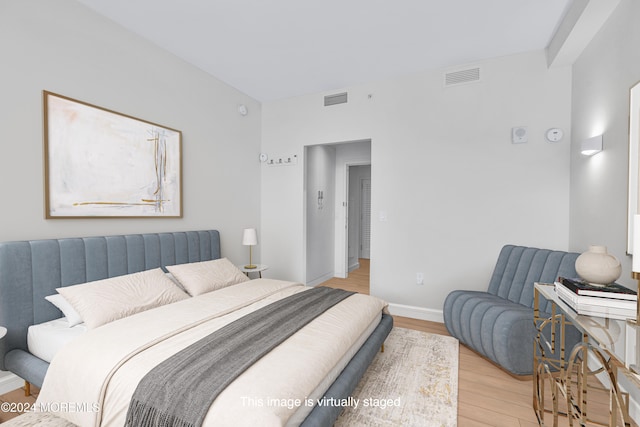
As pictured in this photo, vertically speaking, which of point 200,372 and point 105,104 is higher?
point 105,104

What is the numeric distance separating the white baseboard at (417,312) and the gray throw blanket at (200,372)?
A: 85.3 inches

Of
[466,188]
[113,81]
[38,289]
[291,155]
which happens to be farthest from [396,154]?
[38,289]

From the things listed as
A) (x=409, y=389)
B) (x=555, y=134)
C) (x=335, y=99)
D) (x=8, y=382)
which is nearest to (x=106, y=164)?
(x=8, y=382)

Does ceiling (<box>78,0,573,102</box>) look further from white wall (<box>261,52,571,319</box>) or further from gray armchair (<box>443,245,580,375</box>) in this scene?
gray armchair (<box>443,245,580,375</box>)

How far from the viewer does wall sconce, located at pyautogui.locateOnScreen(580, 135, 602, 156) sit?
7.48 ft

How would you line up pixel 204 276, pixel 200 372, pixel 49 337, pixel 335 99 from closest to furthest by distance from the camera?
pixel 200 372
pixel 49 337
pixel 204 276
pixel 335 99

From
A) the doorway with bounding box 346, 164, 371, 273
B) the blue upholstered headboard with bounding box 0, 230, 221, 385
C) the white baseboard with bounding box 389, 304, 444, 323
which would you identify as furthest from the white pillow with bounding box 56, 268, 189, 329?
the doorway with bounding box 346, 164, 371, 273

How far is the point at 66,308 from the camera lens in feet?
6.58

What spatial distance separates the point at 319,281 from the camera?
5059mm

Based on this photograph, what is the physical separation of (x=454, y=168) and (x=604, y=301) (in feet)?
7.45

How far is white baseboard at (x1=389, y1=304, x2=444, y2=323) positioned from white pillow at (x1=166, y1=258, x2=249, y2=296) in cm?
199

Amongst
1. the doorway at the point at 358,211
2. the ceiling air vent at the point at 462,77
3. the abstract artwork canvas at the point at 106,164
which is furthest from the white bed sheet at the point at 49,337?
the doorway at the point at 358,211

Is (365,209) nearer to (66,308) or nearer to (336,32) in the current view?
(336,32)

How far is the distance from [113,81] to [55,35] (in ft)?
1.50
